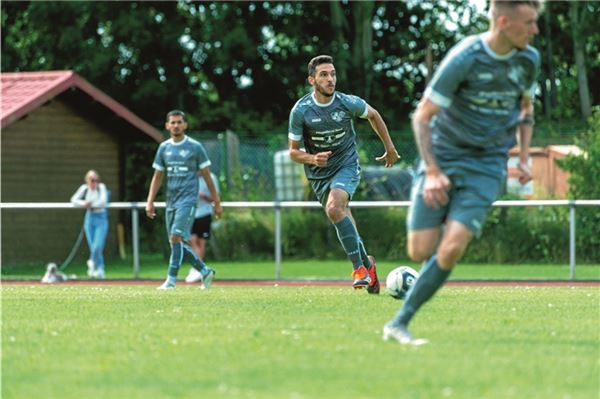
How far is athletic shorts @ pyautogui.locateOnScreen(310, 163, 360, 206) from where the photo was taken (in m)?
13.8

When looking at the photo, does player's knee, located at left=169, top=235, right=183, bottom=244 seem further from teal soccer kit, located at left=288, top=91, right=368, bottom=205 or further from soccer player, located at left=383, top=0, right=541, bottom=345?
soccer player, located at left=383, top=0, right=541, bottom=345

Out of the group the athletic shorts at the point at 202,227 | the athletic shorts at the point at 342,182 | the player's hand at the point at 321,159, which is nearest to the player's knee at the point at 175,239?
the athletic shorts at the point at 342,182

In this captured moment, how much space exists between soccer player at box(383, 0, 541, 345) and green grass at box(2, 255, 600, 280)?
12.9 m

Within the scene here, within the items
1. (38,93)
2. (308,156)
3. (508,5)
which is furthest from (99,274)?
(508,5)

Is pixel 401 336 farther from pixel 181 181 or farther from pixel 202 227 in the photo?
pixel 202 227

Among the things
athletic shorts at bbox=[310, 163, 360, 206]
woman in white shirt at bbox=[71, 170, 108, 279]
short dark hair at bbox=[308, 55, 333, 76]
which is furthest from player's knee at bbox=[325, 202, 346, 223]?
woman in white shirt at bbox=[71, 170, 108, 279]

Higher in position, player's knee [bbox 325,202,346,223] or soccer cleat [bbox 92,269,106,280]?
player's knee [bbox 325,202,346,223]

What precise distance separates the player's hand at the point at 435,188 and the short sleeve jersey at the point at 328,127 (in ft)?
17.6

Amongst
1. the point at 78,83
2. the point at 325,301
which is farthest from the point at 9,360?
the point at 78,83

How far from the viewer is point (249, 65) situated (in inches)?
1503

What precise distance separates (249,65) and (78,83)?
1030cm

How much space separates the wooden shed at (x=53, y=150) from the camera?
90.0 ft

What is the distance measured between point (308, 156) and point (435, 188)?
513 cm

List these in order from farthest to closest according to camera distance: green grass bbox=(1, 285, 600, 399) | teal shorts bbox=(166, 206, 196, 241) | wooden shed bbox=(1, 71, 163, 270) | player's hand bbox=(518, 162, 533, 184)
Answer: wooden shed bbox=(1, 71, 163, 270)
teal shorts bbox=(166, 206, 196, 241)
player's hand bbox=(518, 162, 533, 184)
green grass bbox=(1, 285, 600, 399)
